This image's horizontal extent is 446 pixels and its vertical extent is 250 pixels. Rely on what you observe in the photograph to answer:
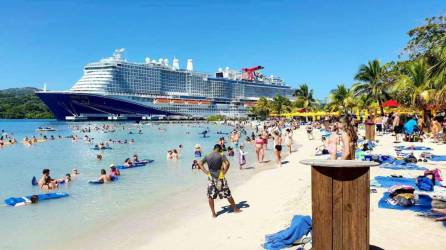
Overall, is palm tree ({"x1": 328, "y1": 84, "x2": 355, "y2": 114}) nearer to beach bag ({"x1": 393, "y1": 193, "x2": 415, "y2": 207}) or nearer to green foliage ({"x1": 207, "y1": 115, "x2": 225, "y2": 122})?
beach bag ({"x1": 393, "y1": 193, "x2": 415, "y2": 207})

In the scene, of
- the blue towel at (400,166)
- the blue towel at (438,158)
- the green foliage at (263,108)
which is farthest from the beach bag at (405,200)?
the green foliage at (263,108)

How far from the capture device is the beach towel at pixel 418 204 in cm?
628

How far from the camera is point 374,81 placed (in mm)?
36281

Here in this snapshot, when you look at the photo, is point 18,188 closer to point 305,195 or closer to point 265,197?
point 265,197

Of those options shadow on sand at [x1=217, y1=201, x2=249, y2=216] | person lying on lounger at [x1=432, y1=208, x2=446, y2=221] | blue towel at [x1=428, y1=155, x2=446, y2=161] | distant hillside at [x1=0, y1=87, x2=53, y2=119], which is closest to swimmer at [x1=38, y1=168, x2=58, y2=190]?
shadow on sand at [x1=217, y1=201, x2=249, y2=216]

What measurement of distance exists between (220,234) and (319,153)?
1089 centimetres

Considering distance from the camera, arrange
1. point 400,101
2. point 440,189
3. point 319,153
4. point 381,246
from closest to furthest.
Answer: point 381,246, point 440,189, point 319,153, point 400,101

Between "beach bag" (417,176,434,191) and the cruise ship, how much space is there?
8029 cm

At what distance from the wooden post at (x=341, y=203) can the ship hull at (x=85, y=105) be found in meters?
83.1

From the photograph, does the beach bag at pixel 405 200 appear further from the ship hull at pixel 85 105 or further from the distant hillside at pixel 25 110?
the distant hillside at pixel 25 110

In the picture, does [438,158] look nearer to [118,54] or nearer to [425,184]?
[425,184]

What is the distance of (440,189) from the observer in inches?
278

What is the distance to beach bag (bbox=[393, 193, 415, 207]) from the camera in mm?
6488

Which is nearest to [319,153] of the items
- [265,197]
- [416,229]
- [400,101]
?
[265,197]
